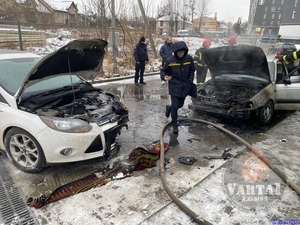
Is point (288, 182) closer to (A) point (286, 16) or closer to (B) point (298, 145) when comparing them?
(B) point (298, 145)

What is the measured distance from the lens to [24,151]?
3404 mm

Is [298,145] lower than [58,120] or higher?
lower

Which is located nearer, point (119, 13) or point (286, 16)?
point (119, 13)

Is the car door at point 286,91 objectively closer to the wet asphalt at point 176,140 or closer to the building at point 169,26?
the wet asphalt at point 176,140

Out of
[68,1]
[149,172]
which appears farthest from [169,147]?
[68,1]

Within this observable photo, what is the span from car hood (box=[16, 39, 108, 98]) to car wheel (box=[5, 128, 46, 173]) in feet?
1.77

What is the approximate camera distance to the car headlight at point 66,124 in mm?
3170

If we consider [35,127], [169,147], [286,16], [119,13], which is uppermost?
[286,16]

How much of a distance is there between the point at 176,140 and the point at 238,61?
2.72 m

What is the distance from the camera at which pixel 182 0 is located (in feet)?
120

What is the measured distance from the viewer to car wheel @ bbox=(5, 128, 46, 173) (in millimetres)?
3264

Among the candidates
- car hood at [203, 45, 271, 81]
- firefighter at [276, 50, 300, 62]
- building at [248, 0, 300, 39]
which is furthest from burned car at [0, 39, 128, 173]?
building at [248, 0, 300, 39]

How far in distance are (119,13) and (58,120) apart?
1228 centimetres

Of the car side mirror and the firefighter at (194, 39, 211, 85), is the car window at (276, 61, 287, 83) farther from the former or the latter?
the firefighter at (194, 39, 211, 85)
